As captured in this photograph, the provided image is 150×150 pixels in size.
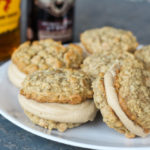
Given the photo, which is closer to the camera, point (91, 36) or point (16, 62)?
point (16, 62)

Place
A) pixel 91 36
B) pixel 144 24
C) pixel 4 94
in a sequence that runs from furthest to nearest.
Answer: pixel 144 24 < pixel 91 36 < pixel 4 94

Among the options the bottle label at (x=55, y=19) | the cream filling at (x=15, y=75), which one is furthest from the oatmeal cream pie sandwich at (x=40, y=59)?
the bottle label at (x=55, y=19)

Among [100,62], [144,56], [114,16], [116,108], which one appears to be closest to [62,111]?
[116,108]

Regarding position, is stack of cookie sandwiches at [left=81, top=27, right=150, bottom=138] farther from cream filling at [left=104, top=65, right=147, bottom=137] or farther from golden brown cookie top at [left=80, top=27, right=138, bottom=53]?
golden brown cookie top at [left=80, top=27, right=138, bottom=53]

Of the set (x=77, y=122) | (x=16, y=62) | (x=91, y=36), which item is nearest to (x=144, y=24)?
(x=91, y=36)

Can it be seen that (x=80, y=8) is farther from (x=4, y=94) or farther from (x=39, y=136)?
(x=39, y=136)

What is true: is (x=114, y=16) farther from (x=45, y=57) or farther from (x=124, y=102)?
(x=124, y=102)
